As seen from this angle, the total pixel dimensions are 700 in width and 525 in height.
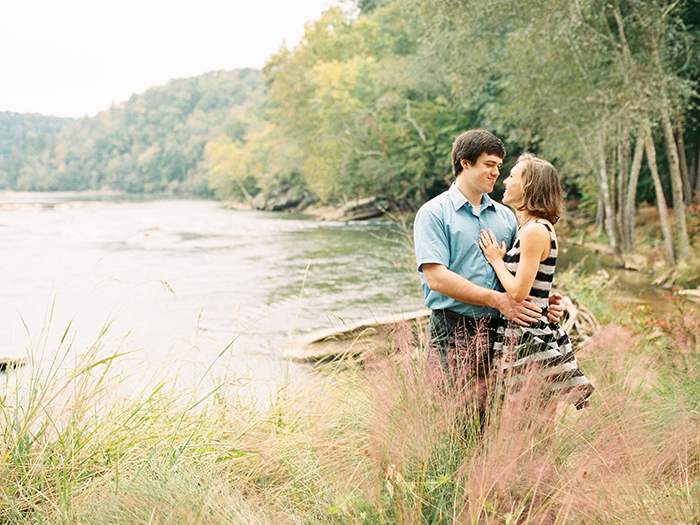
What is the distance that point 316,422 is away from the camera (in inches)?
110

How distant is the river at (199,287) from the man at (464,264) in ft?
3.68

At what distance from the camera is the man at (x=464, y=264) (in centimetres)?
232

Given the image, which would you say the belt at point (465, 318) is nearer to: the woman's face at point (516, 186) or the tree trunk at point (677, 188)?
the woman's face at point (516, 186)

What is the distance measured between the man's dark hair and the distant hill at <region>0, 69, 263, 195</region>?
195 ft

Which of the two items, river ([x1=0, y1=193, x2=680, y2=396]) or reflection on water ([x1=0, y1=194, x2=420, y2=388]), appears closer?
river ([x1=0, y1=193, x2=680, y2=396])

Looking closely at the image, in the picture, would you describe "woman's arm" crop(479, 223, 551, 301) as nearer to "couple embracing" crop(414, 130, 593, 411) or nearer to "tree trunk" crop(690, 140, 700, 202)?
"couple embracing" crop(414, 130, 593, 411)

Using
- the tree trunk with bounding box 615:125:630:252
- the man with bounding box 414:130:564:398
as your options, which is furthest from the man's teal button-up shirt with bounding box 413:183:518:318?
the tree trunk with bounding box 615:125:630:252

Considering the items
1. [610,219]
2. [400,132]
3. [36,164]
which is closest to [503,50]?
[610,219]

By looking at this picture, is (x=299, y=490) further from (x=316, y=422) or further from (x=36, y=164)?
(x=36, y=164)

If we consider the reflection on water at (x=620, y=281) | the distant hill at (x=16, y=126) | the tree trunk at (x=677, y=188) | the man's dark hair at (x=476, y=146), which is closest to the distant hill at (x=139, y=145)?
the distant hill at (x=16, y=126)

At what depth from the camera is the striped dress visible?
2.17 meters

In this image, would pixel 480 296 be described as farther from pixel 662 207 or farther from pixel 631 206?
pixel 631 206

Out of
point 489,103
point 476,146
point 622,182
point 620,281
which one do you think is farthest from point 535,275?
point 489,103

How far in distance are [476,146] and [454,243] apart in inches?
17.8
